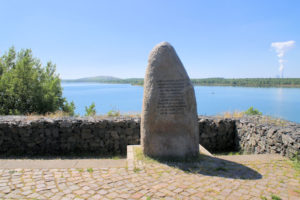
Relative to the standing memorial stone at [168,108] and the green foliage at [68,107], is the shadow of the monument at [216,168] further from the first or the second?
the green foliage at [68,107]

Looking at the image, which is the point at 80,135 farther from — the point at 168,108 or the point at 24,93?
the point at 24,93

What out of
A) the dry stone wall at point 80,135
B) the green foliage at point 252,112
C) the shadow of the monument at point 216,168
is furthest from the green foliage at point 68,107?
the shadow of the monument at point 216,168

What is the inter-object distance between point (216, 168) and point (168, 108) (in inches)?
63.1

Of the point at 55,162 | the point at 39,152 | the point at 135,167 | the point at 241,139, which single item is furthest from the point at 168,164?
the point at 39,152

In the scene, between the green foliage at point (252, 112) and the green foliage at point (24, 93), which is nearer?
the green foliage at point (252, 112)

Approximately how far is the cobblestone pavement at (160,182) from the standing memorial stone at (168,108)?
47 cm

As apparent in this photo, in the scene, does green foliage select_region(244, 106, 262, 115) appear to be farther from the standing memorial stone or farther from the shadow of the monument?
the standing memorial stone

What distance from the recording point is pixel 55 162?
464 cm

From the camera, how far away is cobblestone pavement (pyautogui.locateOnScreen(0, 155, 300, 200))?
3.18 meters

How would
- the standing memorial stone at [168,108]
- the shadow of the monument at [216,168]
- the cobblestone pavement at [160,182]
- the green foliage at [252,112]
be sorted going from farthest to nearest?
the green foliage at [252,112], the standing memorial stone at [168,108], the shadow of the monument at [216,168], the cobblestone pavement at [160,182]

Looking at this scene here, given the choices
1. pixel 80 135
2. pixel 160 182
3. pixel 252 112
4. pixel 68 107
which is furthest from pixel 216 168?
pixel 68 107

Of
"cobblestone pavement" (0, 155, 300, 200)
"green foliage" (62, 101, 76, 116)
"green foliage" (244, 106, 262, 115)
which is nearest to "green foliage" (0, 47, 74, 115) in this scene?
"green foliage" (62, 101, 76, 116)

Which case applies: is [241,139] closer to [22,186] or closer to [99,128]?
[99,128]

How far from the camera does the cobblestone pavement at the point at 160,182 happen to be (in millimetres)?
3180
